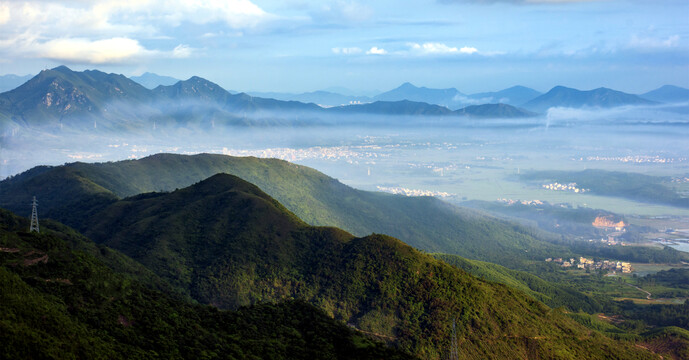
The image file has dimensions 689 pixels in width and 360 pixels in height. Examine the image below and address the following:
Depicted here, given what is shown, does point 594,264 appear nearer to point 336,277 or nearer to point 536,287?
point 536,287

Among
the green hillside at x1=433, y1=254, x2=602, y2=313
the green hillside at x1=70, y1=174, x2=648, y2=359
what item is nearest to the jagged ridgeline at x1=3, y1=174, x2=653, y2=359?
the green hillside at x1=70, y1=174, x2=648, y2=359

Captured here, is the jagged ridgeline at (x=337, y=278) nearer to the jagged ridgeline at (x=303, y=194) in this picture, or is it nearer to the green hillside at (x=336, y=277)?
the green hillside at (x=336, y=277)

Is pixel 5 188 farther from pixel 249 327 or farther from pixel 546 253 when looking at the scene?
pixel 546 253

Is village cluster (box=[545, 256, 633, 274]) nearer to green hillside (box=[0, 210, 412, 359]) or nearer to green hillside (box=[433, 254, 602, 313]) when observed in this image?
green hillside (box=[433, 254, 602, 313])

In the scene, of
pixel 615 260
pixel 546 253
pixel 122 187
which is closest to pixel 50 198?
pixel 122 187

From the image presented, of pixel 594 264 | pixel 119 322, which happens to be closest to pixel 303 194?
pixel 594 264
